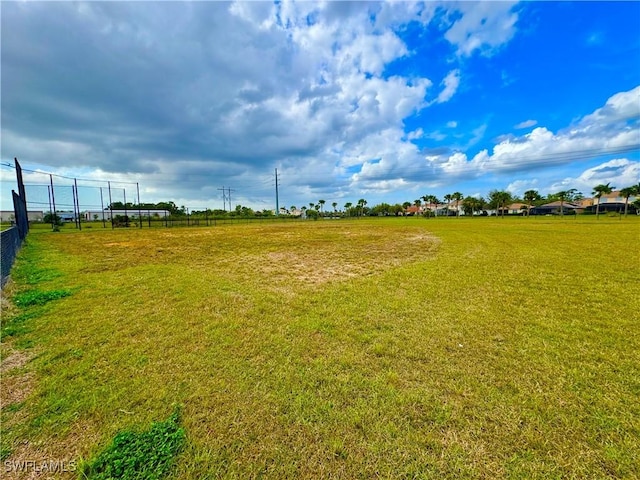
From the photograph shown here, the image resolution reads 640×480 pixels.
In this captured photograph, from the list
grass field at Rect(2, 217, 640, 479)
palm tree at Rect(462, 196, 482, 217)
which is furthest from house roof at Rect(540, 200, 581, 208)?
grass field at Rect(2, 217, 640, 479)

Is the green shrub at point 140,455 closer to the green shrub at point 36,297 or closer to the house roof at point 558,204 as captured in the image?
the green shrub at point 36,297

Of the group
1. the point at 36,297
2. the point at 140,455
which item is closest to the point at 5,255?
the point at 36,297

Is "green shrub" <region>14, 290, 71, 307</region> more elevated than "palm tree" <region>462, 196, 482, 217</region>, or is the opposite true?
"palm tree" <region>462, 196, 482, 217</region>

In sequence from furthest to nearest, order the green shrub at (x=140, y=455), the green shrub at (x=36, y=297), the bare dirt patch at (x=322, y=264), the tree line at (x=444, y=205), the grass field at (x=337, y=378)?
the tree line at (x=444, y=205), the bare dirt patch at (x=322, y=264), the green shrub at (x=36, y=297), the grass field at (x=337, y=378), the green shrub at (x=140, y=455)

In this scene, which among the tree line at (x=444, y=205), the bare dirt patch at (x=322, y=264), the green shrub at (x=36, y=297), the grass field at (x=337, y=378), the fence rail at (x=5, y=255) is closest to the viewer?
the grass field at (x=337, y=378)

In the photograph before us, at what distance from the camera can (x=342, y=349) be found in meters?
2.95

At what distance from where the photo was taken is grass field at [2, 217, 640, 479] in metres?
1.68

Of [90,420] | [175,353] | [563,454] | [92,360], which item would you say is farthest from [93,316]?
Answer: [563,454]

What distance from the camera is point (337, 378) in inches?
95.7

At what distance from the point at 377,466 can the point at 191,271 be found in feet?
20.9

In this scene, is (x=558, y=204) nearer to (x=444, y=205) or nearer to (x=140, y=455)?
(x=444, y=205)

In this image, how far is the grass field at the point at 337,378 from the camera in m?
1.68

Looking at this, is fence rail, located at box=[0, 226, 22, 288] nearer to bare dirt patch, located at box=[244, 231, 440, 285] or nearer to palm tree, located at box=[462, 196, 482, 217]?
bare dirt patch, located at box=[244, 231, 440, 285]

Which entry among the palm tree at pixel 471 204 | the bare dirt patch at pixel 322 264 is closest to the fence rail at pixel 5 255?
the bare dirt patch at pixel 322 264
